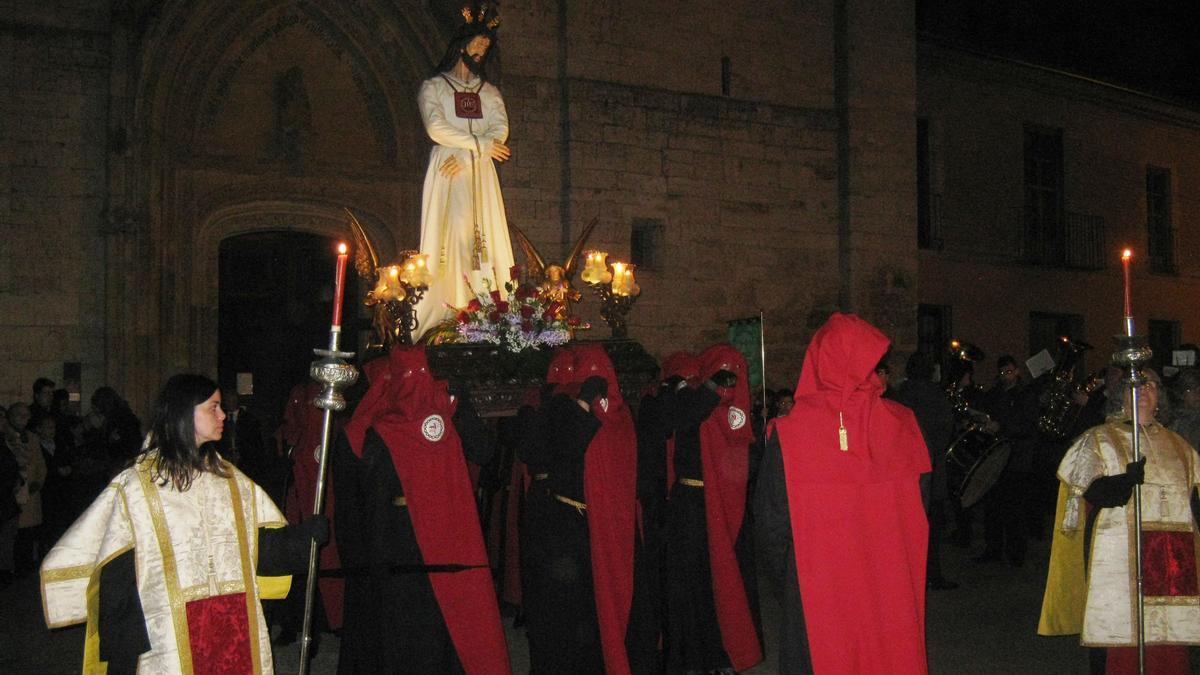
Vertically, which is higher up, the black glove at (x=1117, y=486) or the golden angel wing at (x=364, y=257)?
the golden angel wing at (x=364, y=257)

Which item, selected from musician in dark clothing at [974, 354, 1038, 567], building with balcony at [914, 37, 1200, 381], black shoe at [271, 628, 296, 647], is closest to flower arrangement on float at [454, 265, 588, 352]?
black shoe at [271, 628, 296, 647]

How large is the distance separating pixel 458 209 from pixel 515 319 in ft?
4.15

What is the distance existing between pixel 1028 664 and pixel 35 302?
33.8ft

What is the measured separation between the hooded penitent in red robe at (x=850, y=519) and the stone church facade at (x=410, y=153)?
9627mm

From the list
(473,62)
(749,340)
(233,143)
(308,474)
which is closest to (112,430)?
(308,474)

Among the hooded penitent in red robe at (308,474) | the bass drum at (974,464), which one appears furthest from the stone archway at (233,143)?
the bass drum at (974,464)

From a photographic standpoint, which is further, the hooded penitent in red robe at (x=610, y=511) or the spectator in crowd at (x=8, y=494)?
the spectator in crowd at (x=8, y=494)

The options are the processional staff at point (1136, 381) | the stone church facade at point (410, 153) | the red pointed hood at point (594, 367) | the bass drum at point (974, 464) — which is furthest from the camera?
the stone church facade at point (410, 153)

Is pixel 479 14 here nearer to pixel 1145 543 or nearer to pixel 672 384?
pixel 672 384

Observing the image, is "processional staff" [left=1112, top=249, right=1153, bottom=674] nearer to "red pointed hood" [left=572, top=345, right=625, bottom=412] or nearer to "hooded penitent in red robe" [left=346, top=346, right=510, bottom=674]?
"red pointed hood" [left=572, top=345, right=625, bottom=412]

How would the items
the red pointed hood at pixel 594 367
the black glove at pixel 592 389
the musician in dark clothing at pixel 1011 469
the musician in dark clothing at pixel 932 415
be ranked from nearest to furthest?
1. the black glove at pixel 592 389
2. the red pointed hood at pixel 594 367
3. the musician in dark clothing at pixel 932 415
4. the musician in dark clothing at pixel 1011 469

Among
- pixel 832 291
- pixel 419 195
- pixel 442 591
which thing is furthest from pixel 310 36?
pixel 442 591

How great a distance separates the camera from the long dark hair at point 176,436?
386 cm

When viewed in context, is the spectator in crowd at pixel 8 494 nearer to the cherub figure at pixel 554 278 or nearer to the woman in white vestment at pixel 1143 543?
the cherub figure at pixel 554 278
